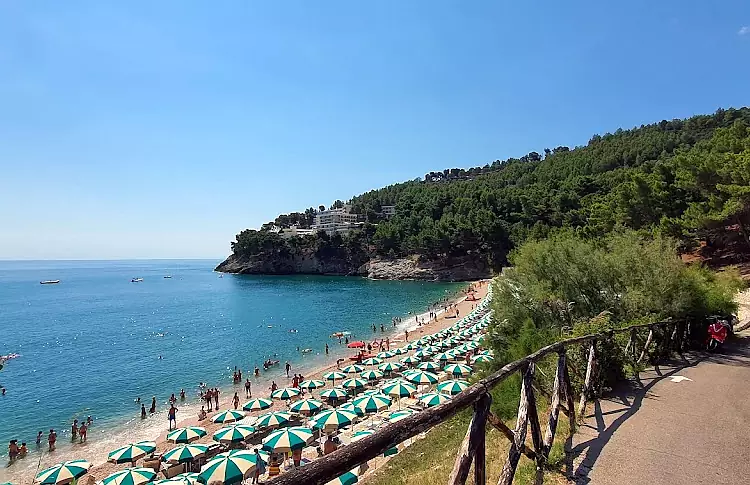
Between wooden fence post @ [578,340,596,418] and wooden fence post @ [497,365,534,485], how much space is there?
3.00 m

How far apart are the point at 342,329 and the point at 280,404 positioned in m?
24.3

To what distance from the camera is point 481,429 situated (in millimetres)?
3662

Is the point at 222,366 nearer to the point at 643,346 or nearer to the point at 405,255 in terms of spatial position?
the point at 643,346

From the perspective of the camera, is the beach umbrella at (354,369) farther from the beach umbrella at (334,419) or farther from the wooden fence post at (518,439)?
the wooden fence post at (518,439)

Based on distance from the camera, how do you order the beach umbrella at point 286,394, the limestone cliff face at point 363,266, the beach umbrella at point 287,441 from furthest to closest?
the limestone cliff face at point 363,266 < the beach umbrella at point 286,394 < the beach umbrella at point 287,441

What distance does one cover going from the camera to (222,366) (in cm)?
3575

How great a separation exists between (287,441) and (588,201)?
66.2 meters

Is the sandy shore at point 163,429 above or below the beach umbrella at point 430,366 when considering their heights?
below

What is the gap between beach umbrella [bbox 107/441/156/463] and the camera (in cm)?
1659

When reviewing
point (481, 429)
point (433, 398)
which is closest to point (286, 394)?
point (433, 398)

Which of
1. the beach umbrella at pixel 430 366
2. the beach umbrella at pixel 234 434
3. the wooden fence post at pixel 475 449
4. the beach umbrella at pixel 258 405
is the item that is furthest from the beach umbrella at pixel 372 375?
the wooden fence post at pixel 475 449

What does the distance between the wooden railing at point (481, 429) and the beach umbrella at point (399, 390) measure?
13278mm

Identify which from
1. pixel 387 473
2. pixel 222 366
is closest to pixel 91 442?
pixel 222 366

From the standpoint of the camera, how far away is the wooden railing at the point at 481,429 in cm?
230
